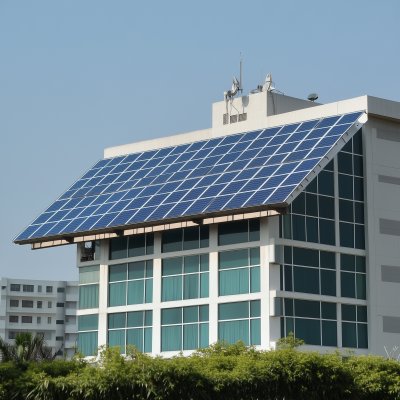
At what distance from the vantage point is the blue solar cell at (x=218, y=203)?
4666 cm

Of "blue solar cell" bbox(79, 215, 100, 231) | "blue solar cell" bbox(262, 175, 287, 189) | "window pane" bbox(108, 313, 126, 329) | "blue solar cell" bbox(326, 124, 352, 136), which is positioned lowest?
"window pane" bbox(108, 313, 126, 329)

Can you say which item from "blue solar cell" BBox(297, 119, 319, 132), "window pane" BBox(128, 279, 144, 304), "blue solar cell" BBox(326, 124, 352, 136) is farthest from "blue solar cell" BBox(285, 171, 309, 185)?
"window pane" BBox(128, 279, 144, 304)

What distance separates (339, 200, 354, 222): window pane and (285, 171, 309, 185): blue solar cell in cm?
478

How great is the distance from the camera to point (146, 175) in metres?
56.4

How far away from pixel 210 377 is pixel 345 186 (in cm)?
1989

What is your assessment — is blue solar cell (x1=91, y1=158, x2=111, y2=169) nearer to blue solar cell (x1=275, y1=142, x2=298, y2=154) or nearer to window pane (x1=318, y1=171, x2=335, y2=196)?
blue solar cell (x1=275, y1=142, x2=298, y2=154)

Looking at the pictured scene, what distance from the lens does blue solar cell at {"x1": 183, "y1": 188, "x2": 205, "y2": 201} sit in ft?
162

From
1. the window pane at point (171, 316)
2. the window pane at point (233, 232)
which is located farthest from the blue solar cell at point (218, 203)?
the window pane at point (171, 316)

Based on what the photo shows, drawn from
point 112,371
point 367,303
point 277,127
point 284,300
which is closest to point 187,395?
point 112,371

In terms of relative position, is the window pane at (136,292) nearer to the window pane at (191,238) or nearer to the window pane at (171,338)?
the window pane at (171,338)

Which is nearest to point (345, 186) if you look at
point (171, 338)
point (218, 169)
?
point (218, 169)

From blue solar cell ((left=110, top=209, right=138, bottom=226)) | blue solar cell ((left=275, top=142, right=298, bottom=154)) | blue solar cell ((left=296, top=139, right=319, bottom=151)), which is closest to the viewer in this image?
blue solar cell ((left=296, top=139, right=319, bottom=151))

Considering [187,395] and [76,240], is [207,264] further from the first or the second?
[187,395]

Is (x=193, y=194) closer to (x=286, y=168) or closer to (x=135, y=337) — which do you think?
(x=286, y=168)
